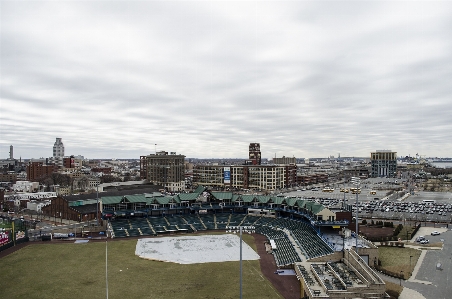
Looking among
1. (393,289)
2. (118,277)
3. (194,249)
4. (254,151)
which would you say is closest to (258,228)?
(194,249)

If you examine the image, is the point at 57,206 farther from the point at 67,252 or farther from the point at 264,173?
the point at 264,173

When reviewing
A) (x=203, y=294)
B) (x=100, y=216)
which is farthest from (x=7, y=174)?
(x=203, y=294)

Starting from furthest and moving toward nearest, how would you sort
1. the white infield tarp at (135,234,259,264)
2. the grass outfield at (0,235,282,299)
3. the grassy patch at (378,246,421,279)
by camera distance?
the white infield tarp at (135,234,259,264) → the grassy patch at (378,246,421,279) → the grass outfield at (0,235,282,299)

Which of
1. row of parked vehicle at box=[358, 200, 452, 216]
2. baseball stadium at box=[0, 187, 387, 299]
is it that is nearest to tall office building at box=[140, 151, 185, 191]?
baseball stadium at box=[0, 187, 387, 299]

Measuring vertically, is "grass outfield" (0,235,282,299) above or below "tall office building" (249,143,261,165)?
below

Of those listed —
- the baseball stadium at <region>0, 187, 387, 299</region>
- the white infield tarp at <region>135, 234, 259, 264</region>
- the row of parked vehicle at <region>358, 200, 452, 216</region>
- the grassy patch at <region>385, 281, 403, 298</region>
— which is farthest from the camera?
the row of parked vehicle at <region>358, 200, 452, 216</region>

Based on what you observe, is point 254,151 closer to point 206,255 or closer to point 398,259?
point 206,255

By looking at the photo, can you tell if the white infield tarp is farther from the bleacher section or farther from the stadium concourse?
the bleacher section
